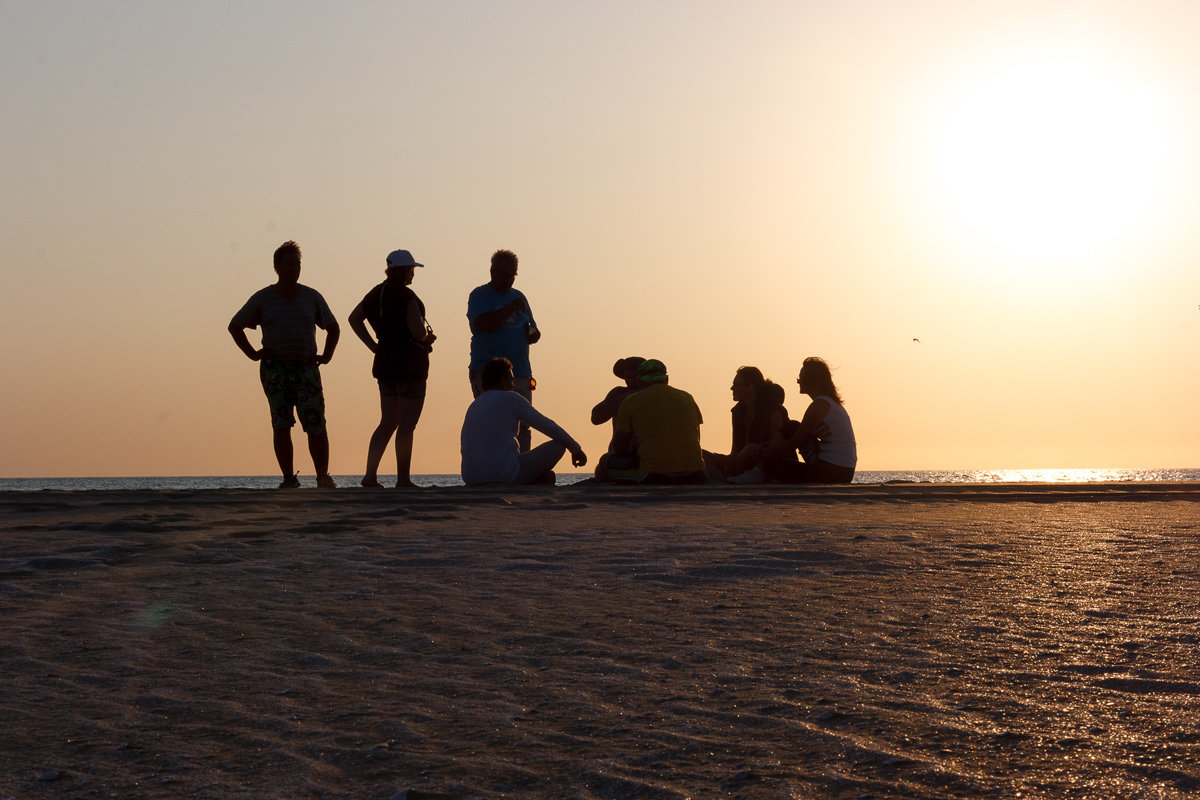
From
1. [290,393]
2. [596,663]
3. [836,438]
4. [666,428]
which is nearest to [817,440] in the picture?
[836,438]

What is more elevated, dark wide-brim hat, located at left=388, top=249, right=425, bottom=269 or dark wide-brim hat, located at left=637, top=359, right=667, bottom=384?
dark wide-brim hat, located at left=388, top=249, right=425, bottom=269

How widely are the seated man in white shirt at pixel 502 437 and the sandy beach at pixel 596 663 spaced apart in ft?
11.0

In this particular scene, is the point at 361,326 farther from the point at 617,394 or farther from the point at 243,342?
the point at 617,394

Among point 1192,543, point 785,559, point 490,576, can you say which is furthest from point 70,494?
point 1192,543

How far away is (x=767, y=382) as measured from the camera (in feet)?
37.3

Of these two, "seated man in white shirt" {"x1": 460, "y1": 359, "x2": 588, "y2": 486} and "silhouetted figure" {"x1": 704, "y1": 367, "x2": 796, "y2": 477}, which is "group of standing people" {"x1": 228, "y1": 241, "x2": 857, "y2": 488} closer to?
"seated man in white shirt" {"x1": 460, "y1": 359, "x2": 588, "y2": 486}

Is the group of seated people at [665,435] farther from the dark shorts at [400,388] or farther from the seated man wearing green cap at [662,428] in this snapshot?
the dark shorts at [400,388]

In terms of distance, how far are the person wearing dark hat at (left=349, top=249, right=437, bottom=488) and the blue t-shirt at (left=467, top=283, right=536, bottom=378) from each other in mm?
479

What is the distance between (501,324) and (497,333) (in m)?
0.11

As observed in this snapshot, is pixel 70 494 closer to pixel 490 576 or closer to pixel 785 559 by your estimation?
pixel 490 576

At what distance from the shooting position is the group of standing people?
961 cm

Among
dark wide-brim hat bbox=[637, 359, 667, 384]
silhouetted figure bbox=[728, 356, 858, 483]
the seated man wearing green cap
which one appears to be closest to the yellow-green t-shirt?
the seated man wearing green cap

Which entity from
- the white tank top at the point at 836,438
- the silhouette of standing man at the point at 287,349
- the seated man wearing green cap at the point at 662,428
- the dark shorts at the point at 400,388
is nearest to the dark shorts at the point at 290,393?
the silhouette of standing man at the point at 287,349

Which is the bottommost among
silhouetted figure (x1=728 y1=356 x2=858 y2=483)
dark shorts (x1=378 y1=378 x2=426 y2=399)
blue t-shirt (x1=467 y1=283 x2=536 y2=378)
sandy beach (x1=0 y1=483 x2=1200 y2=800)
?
sandy beach (x1=0 y1=483 x2=1200 y2=800)
